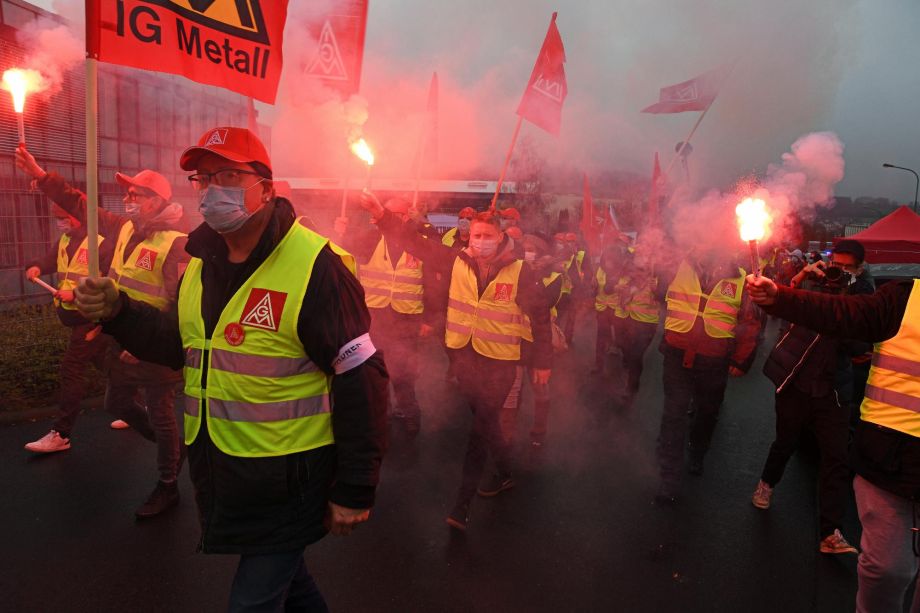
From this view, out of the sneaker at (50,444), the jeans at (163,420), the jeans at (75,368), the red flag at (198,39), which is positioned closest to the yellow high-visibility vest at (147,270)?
the jeans at (163,420)

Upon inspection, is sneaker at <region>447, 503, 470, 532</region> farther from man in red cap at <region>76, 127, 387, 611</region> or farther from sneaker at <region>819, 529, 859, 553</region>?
sneaker at <region>819, 529, 859, 553</region>

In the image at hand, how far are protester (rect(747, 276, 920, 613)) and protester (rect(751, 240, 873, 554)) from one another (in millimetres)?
1255

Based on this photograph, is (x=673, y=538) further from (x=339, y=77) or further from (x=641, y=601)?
(x=339, y=77)

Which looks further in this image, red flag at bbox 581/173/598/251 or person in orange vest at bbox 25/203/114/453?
red flag at bbox 581/173/598/251

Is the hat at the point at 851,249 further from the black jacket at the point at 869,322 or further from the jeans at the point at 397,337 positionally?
the jeans at the point at 397,337

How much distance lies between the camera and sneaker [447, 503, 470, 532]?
12.3ft

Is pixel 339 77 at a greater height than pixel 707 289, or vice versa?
pixel 339 77

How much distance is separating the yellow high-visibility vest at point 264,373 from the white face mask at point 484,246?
2.18 meters

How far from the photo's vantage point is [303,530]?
194 centimetres

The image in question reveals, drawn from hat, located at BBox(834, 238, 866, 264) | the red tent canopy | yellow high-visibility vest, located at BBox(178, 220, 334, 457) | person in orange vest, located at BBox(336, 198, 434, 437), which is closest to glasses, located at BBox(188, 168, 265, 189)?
yellow high-visibility vest, located at BBox(178, 220, 334, 457)

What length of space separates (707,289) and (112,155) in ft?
41.5

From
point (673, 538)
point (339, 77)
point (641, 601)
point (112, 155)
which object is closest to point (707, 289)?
point (673, 538)

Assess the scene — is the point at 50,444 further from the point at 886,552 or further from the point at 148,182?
the point at 886,552

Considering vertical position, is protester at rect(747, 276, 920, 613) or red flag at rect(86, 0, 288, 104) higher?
red flag at rect(86, 0, 288, 104)
